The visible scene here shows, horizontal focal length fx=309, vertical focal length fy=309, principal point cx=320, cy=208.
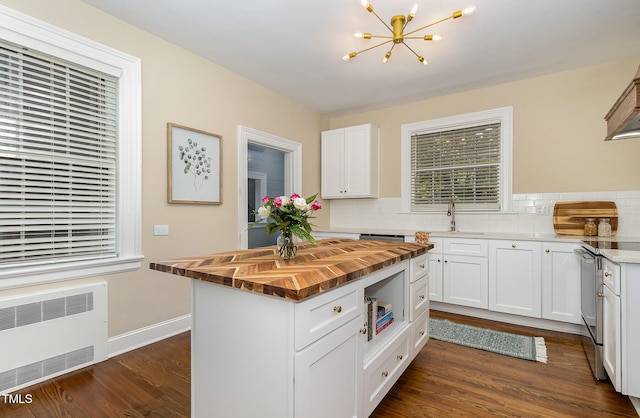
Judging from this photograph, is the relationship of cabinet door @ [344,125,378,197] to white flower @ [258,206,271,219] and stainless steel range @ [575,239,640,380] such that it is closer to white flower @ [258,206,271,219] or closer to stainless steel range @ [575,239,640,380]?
stainless steel range @ [575,239,640,380]

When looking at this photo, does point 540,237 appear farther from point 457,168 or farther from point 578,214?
point 457,168

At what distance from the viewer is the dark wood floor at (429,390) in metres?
1.83

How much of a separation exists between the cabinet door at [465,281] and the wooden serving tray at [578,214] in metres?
0.95

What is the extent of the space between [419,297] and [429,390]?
1.98ft

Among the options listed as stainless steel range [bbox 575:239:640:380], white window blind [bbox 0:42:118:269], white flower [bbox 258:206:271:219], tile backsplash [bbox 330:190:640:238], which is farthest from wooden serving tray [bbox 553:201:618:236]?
white window blind [bbox 0:42:118:269]

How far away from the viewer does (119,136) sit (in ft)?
8.48

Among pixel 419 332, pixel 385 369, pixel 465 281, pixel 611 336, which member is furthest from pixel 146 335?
pixel 611 336

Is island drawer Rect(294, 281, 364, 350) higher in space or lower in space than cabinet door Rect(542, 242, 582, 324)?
higher

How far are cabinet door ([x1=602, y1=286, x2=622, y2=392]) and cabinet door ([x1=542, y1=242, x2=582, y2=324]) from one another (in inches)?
36.7

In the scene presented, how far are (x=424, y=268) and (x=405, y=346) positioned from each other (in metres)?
0.62

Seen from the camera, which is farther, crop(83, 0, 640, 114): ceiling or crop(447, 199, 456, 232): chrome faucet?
crop(447, 199, 456, 232): chrome faucet

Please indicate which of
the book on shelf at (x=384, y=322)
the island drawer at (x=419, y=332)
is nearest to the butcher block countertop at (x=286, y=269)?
the book on shelf at (x=384, y=322)

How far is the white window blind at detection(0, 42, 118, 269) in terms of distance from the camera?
2.07 metres

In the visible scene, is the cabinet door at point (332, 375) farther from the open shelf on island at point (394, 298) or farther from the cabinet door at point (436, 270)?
the cabinet door at point (436, 270)
